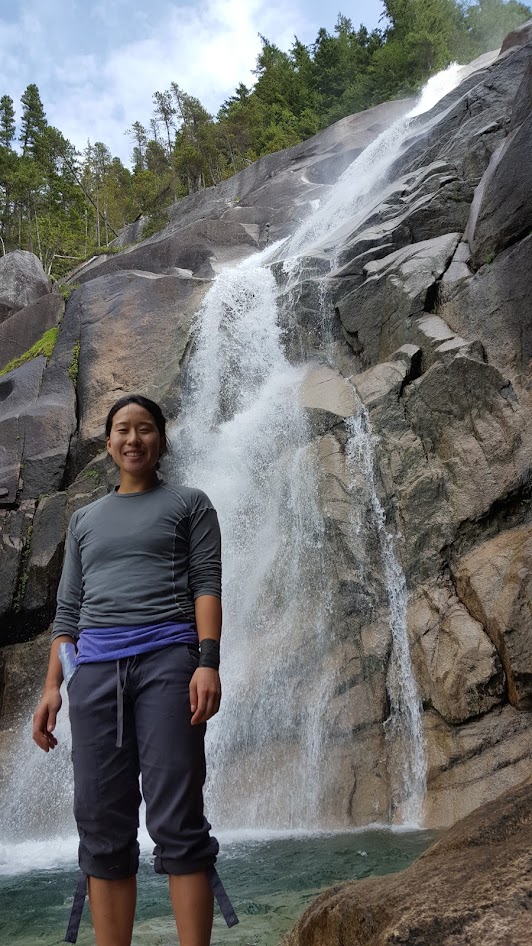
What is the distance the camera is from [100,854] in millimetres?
2600

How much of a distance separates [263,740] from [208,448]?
5.58m

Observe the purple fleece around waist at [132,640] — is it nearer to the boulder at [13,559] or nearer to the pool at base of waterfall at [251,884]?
the pool at base of waterfall at [251,884]

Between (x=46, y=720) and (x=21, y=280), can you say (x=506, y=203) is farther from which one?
(x=21, y=280)

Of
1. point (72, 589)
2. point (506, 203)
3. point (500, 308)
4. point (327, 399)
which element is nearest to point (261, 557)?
point (327, 399)

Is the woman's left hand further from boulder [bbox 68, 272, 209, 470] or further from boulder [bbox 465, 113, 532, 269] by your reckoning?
boulder [bbox 68, 272, 209, 470]

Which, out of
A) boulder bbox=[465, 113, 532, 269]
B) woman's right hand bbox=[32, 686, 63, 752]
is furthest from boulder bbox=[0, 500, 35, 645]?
woman's right hand bbox=[32, 686, 63, 752]

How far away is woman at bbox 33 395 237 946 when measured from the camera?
257 cm

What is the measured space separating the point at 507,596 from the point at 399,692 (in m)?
1.75

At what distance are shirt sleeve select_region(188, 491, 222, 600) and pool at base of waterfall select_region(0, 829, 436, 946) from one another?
7.48 ft

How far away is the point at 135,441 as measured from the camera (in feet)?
10.5

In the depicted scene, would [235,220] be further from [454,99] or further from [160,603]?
A: [160,603]

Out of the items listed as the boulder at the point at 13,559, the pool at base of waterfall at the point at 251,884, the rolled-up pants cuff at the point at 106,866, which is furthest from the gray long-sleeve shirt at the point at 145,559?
the boulder at the point at 13,559

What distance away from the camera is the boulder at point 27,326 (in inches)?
722

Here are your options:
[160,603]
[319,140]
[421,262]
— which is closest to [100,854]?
[160,603]
